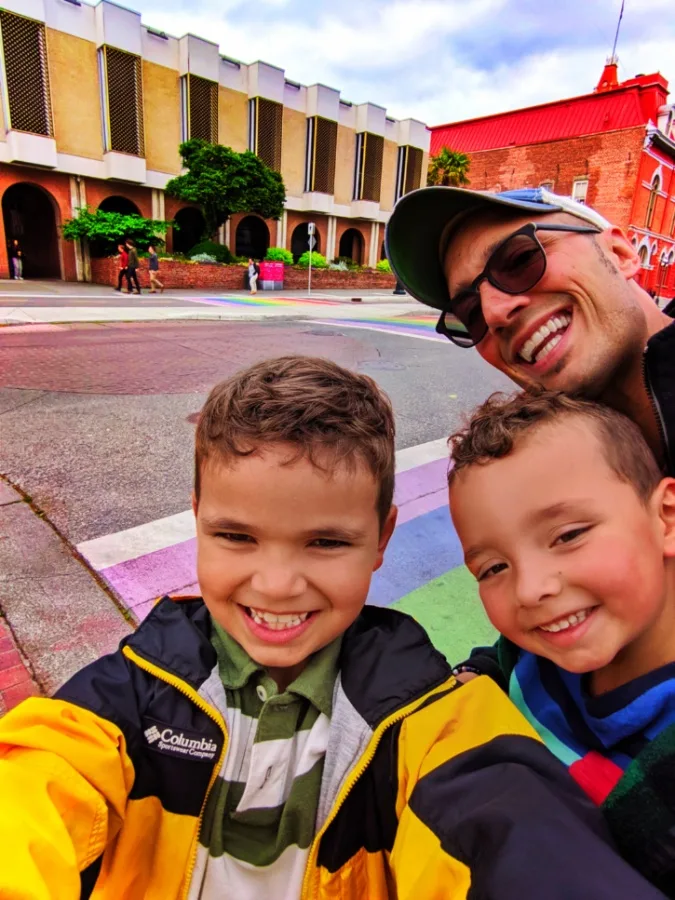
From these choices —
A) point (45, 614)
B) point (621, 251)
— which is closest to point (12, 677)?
point (45, 614)

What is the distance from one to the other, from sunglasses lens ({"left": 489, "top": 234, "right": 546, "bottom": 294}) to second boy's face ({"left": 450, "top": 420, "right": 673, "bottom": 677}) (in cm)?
71

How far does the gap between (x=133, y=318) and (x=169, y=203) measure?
17111 mm

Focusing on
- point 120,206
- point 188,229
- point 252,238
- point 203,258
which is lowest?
point 203,258

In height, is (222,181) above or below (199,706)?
above

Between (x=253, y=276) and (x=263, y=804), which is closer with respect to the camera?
(x=263, y=804)

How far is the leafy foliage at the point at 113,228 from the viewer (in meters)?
23.4

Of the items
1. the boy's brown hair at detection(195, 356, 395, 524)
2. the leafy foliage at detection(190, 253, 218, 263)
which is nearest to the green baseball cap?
the boy's brown hair at detection(195, 356, 395, 524)

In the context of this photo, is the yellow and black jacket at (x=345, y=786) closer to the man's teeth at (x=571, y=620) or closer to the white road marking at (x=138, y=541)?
the man's teeth at (x=571, y=620)

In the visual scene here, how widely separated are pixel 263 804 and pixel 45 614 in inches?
64.1

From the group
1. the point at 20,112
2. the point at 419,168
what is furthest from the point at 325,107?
the point at 20,112

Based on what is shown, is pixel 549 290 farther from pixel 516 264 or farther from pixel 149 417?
pixel 149 417

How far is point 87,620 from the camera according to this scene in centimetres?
245

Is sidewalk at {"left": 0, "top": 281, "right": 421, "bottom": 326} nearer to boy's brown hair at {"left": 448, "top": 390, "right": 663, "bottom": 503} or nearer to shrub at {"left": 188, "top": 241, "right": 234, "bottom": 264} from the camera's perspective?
shrub at {"left": 188, "top": 241, "right": 234, "bottom": 264}

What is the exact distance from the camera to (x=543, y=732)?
4.50 ft
